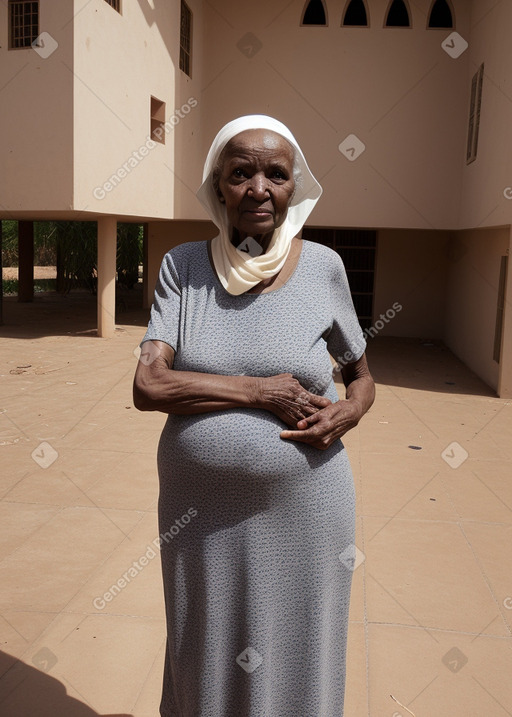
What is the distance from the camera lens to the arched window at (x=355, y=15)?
13984mm

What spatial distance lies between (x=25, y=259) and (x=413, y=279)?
9847 mm

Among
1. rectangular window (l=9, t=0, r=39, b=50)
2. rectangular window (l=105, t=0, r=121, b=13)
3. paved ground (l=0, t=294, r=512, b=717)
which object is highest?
rectangular window (l=105, t=0, r=121, b=13)

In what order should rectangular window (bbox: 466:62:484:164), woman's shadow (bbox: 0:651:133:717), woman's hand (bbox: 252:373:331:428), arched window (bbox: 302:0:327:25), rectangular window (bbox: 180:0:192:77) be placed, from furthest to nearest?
arched window (bbox: 302:0:327:25), rectangular window (bbox: 180:0:192:77), rectangular window (bbox: 466:62:484:164), woman's shadow (bbox: 0:651:133:717), woman's hand (bbox: 252:373:331:428)

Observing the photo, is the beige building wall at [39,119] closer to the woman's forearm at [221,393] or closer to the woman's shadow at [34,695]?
the woman's shadow at [34,695]

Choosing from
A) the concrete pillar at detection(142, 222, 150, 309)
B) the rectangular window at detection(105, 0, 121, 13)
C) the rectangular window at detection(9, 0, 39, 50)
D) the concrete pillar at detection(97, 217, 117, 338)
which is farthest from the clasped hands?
the concrete pillar at detection(142, 222, 150, 309)

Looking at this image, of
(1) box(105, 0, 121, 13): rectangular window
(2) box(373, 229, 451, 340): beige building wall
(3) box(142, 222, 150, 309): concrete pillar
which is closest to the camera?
(1) box(105, 0, 121, 13): rectangular window

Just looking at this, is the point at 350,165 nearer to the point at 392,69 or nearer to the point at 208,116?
the point at 392,69

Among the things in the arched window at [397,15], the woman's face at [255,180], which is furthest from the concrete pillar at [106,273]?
the woman's face at [255,180]

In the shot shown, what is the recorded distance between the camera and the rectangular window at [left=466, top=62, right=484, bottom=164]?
40.3 feet

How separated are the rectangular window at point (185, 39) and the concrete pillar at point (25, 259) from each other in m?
6.43

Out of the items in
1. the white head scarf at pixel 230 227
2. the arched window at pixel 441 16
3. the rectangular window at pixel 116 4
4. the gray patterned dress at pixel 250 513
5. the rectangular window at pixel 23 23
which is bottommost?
the gray patterned dress at pixel 250 513

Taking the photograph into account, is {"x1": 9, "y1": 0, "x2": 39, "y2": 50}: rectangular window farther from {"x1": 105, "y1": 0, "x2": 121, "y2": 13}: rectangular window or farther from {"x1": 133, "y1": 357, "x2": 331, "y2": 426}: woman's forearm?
{"x1": 133, "y1": 357, "x2": 331, "y2": 426}: woman's forearm

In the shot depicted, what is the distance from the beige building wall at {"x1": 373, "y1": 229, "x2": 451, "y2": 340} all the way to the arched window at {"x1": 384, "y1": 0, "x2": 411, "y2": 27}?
4050mm

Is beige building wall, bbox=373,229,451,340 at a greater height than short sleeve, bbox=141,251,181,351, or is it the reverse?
beige building wall, bbox=373,229,451,340
